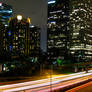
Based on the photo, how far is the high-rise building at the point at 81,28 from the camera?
331 ft

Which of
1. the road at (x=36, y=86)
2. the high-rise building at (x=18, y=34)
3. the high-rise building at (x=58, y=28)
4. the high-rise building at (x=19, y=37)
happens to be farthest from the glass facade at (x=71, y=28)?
the road at (x=36, y=86)

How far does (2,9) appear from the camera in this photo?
104m

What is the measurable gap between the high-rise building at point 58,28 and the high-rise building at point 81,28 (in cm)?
495

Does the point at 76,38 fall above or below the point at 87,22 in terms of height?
below

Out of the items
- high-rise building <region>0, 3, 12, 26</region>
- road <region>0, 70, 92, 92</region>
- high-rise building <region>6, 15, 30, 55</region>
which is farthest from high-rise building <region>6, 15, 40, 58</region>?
road <region>0, 70, 92, 92</region>

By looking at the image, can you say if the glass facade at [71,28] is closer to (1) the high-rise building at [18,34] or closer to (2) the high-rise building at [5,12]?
(2) the high-rise building at [5,12]

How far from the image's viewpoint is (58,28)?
11412 cm

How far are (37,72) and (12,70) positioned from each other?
3520mm

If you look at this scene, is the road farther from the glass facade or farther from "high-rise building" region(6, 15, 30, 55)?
the glass facade

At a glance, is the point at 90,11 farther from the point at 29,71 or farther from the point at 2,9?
the point at 29,71

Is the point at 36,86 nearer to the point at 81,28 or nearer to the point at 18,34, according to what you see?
the point at 18,34

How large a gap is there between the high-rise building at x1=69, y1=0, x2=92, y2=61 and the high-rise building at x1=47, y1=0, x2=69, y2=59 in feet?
16.2

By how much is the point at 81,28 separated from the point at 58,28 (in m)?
18.2

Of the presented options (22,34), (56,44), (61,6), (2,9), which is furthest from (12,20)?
(61,6)
